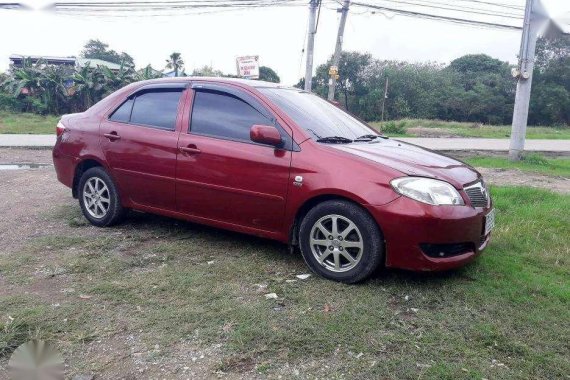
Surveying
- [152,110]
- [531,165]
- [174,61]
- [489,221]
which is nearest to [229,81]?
[152,110]

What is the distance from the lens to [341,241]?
4.00 m

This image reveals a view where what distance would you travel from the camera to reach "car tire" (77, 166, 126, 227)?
5.41m

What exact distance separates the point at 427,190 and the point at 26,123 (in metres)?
23.6

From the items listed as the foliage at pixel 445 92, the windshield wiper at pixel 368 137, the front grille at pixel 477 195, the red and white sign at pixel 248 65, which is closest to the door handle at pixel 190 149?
the windshield wiper at pixel 368 137

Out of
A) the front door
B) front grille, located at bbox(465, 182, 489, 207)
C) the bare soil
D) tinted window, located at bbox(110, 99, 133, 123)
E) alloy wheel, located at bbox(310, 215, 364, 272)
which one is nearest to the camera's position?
alloy wheel, located at bbox(310, 215, 364, 272)

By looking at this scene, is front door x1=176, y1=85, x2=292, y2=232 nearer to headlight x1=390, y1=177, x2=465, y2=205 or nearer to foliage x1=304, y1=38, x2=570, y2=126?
headlight x1=390, y1=177, x2=465, y2=205

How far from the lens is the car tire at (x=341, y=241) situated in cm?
388

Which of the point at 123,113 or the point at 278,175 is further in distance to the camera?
the point at 123,113

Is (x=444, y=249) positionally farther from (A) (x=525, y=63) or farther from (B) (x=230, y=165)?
(A) (x=525, y=63)

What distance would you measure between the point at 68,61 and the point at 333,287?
155 feet

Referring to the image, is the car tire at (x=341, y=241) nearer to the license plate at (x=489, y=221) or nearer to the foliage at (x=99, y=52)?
the license plate at (x=489, y=221)

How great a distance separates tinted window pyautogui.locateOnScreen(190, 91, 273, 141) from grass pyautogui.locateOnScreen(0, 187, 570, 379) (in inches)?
43.5

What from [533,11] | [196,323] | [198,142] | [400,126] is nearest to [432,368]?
[196,323]

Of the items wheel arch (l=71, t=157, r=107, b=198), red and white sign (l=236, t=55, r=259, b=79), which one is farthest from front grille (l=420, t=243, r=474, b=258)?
red and white sign (l=236, t=55, r=259, b=79)
